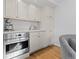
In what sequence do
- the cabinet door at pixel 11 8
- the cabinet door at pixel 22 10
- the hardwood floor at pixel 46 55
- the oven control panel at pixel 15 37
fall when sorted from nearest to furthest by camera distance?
the oven control panel at pixel 15 37 < the cabinet door at pixel 11 8 < the hardwood floor at pixel 46 55 < the cabinet door at pixel 22 10

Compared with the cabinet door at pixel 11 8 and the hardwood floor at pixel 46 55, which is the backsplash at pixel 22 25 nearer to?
the cabinet door at pixel 11 8

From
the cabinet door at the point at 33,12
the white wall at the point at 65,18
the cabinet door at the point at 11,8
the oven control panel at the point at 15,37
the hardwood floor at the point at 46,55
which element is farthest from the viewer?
the white wall at the point at 65,18

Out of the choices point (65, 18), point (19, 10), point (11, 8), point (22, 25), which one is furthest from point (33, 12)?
point (65, 18)

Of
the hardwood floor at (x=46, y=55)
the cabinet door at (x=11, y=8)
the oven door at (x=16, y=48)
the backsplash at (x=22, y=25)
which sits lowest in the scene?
the hardwood floor at (x=46, y=55)

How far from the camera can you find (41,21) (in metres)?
5.40

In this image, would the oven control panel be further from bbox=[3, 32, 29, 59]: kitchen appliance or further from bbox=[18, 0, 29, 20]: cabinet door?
bbox=[18, 0, 29, 20]: cabinet door

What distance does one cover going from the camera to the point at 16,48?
288 centimetres

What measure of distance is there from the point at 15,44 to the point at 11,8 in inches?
47.4

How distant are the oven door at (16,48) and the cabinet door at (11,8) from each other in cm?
97

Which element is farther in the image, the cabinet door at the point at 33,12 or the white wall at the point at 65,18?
the white wall at the point at 65,18

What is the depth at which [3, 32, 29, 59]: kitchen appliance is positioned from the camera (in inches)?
98.0

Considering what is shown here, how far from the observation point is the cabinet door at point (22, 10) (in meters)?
3.65

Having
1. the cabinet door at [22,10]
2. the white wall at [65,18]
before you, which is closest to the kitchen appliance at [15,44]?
the cabinet door at [22,10]

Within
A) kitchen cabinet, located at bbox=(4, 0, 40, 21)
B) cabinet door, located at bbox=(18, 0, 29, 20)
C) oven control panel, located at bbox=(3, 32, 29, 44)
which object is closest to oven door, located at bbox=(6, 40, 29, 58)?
oven control panel, located at bbox=(3, 32, 29, 44)
